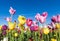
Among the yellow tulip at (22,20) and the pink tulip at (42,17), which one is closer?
the pink tulip at (42,17)

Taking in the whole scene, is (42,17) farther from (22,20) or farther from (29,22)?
(22,20)

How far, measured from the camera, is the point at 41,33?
3.52 metres

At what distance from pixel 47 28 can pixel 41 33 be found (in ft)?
0.50

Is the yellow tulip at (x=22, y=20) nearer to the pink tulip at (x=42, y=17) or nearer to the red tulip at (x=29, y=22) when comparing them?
the red tulip at (x=29, y=22)

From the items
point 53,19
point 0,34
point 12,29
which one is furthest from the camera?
point 0,34

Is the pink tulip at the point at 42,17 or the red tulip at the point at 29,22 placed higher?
the pink tulip at the point at 42,17

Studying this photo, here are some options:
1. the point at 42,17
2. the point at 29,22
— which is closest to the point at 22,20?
the point at 29,22

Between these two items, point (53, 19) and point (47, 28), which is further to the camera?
point (47, 28)

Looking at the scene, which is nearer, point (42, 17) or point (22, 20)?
point (42, 17)

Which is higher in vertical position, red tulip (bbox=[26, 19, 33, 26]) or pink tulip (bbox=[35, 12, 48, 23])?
pink tulip (bbox=[35, 12, 48, 23])

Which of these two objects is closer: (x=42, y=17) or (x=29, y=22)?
(x=42, y=17)

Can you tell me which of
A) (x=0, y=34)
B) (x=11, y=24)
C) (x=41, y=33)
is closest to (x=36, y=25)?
(x=41, y=33)

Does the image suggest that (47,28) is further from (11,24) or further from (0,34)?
(0,34)

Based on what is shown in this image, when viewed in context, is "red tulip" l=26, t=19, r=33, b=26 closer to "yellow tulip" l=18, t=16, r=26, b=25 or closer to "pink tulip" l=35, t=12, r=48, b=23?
"yellow tulip" l=18, t=16, r=26, b=25
